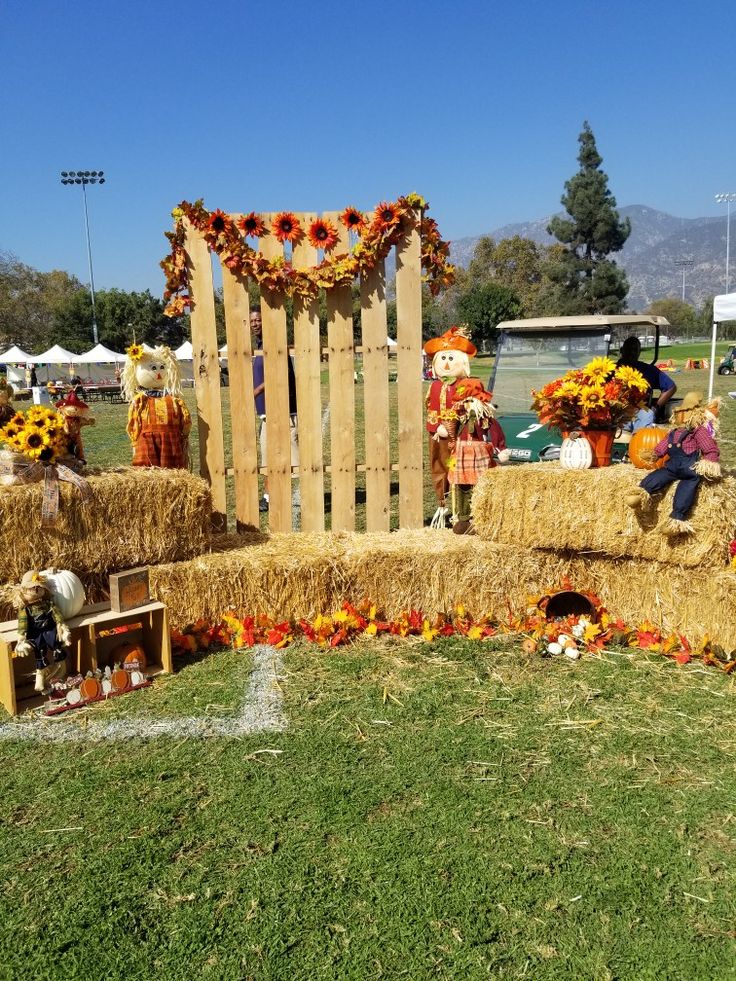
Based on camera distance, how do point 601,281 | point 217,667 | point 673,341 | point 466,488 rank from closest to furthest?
point 217,667, point 466,488, point 601,281, point 673,341

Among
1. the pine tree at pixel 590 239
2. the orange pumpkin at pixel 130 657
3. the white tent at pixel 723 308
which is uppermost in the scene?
the pine tree at pixel 590 239

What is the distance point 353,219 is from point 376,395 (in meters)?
1.36

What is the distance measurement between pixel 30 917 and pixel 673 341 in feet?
354

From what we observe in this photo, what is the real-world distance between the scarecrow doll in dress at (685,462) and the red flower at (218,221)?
3.48m

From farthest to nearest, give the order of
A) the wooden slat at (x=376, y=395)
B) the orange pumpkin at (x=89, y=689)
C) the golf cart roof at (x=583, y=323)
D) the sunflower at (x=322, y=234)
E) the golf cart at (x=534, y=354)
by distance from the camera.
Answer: the golf cart at (x=534, y=354) → the golf cart roof at (x=583, y=323) → the wooden slat at (x=376, y=395) → the sunflower at (x=322, y=234) → the orange pumpkin at (x=89, y=689)

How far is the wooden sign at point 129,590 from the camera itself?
14.1 feet

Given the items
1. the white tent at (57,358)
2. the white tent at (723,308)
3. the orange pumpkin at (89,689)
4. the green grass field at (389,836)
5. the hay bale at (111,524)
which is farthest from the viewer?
the white tent at (57,358)

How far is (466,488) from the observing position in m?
5.65

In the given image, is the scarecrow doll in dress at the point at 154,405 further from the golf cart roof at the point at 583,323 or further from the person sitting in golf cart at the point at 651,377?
the golf cart roof at the point at 583,323

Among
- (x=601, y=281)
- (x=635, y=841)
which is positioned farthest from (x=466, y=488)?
(x=601, y=281)

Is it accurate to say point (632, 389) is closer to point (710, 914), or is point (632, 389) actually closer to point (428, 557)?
point (428, 557)

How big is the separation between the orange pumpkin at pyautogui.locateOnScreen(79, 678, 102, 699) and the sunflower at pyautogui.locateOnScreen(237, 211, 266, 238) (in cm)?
342

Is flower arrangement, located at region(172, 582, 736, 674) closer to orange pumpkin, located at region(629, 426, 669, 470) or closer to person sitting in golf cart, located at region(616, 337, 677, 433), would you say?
orange pumpkin, located at region(629, 426, 669, 470)

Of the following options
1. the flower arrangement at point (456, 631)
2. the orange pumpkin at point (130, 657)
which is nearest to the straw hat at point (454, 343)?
the flower arrangement at point (456, 631)
